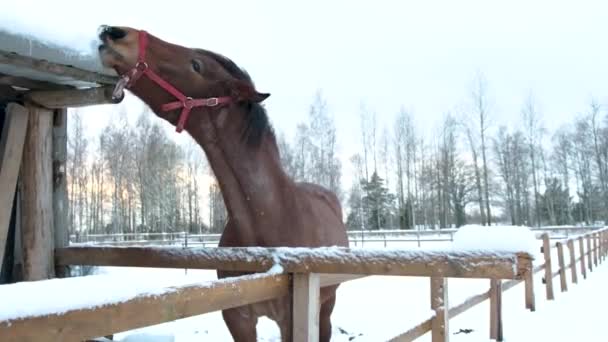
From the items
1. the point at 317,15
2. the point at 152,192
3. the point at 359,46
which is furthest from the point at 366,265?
the point at 317,15

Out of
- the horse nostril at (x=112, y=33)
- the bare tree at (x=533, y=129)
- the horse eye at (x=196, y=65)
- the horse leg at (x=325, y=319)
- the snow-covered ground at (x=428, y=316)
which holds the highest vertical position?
the bare tree at (x=533, y=129)

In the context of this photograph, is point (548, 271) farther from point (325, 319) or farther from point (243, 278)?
point (243, 278)

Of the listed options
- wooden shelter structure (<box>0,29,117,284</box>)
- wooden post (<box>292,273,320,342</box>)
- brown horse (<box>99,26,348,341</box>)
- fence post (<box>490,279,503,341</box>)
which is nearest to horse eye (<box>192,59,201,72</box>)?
brown horse (<box>99,26,348,341</box>)

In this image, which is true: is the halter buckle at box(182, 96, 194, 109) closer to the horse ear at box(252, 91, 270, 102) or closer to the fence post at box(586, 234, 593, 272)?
the horse ear at box(252, 91, 270, 102)

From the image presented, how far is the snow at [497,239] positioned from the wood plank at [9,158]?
2.10 m

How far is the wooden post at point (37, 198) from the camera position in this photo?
2447 millimetres

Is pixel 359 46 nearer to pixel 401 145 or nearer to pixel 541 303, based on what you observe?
pixel 401 145

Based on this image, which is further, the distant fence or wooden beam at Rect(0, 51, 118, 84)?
the distant fence

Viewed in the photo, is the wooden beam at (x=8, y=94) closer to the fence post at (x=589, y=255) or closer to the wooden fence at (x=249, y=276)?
the wooden fence at (x=249, y=276)

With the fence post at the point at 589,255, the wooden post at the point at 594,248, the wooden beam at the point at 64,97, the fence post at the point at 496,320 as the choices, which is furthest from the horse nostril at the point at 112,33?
the wooden post at the point at 594,248

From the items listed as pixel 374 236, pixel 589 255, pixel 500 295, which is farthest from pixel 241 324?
pixel 374 236

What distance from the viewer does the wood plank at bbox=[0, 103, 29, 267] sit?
95.2 inches

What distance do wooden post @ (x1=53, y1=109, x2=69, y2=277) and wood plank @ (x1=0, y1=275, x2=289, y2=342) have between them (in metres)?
1.69

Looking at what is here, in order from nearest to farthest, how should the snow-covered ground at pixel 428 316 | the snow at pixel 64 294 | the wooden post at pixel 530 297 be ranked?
the snow at pixel 64 294, the snow-covered ground at pixel 428 316, the wooden post at pixel 530 297
